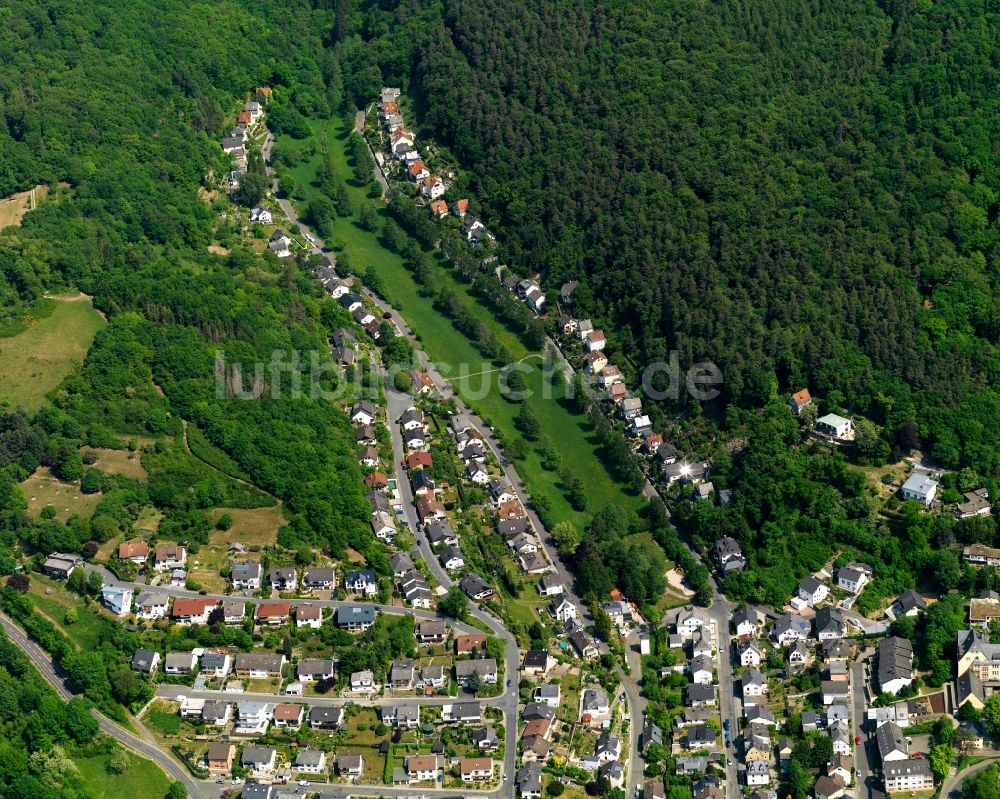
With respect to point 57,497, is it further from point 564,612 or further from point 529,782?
point 529,782

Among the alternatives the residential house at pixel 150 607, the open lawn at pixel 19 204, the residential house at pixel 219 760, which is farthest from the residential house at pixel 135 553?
the open lawn at pixel 19 204

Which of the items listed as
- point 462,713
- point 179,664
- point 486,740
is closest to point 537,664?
point 462,713

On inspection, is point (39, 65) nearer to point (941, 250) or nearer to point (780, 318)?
point (780, 318)

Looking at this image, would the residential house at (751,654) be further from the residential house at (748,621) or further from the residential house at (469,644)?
the residential house at (469,644)

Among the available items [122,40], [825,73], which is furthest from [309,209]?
[825,73]

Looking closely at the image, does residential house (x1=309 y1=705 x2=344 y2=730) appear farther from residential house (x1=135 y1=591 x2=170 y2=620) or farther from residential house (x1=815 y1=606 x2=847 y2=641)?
residential house (x1=815 y1=606 x2=847 y2=641)
